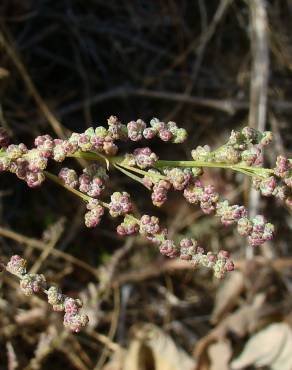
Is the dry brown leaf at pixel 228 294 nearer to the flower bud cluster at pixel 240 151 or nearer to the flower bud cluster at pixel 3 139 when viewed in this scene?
the flower bud cluster at pixel 240 151

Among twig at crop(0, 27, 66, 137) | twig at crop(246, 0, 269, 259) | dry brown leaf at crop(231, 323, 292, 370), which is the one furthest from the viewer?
twig at crop(246, 0, 269, 259)

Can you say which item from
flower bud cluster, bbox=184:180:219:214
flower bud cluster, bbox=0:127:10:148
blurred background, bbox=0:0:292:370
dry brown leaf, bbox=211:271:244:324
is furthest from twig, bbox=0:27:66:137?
flower bud cluster, bbox=184:180:219:214

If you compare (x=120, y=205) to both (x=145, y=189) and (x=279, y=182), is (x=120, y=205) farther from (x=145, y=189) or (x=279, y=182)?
(x=145, y=189)

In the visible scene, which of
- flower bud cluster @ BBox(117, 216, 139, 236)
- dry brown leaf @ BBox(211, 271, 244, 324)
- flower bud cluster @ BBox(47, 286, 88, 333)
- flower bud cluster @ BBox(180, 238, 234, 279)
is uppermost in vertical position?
dry brown leaf @ BBox(211, 271, 244, 324)

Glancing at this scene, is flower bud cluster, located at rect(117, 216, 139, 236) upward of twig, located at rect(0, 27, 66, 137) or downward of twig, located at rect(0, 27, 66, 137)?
downward

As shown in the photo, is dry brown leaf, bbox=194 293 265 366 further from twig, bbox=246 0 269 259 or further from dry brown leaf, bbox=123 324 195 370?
twig, bbox=246 0 269 259

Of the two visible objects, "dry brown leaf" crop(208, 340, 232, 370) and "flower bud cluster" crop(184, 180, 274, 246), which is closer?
"flower bud cluster" crop(184, 180, 274, 246)

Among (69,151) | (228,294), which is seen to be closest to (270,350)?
(228,294)

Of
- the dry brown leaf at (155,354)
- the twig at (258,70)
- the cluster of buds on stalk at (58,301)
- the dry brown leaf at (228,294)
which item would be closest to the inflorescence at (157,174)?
the cluster of buds on stalk at (58,301)

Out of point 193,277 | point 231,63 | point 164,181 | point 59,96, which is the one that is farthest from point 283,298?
point 164,181

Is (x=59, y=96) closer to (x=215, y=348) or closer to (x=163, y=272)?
(x=163, y=272)
